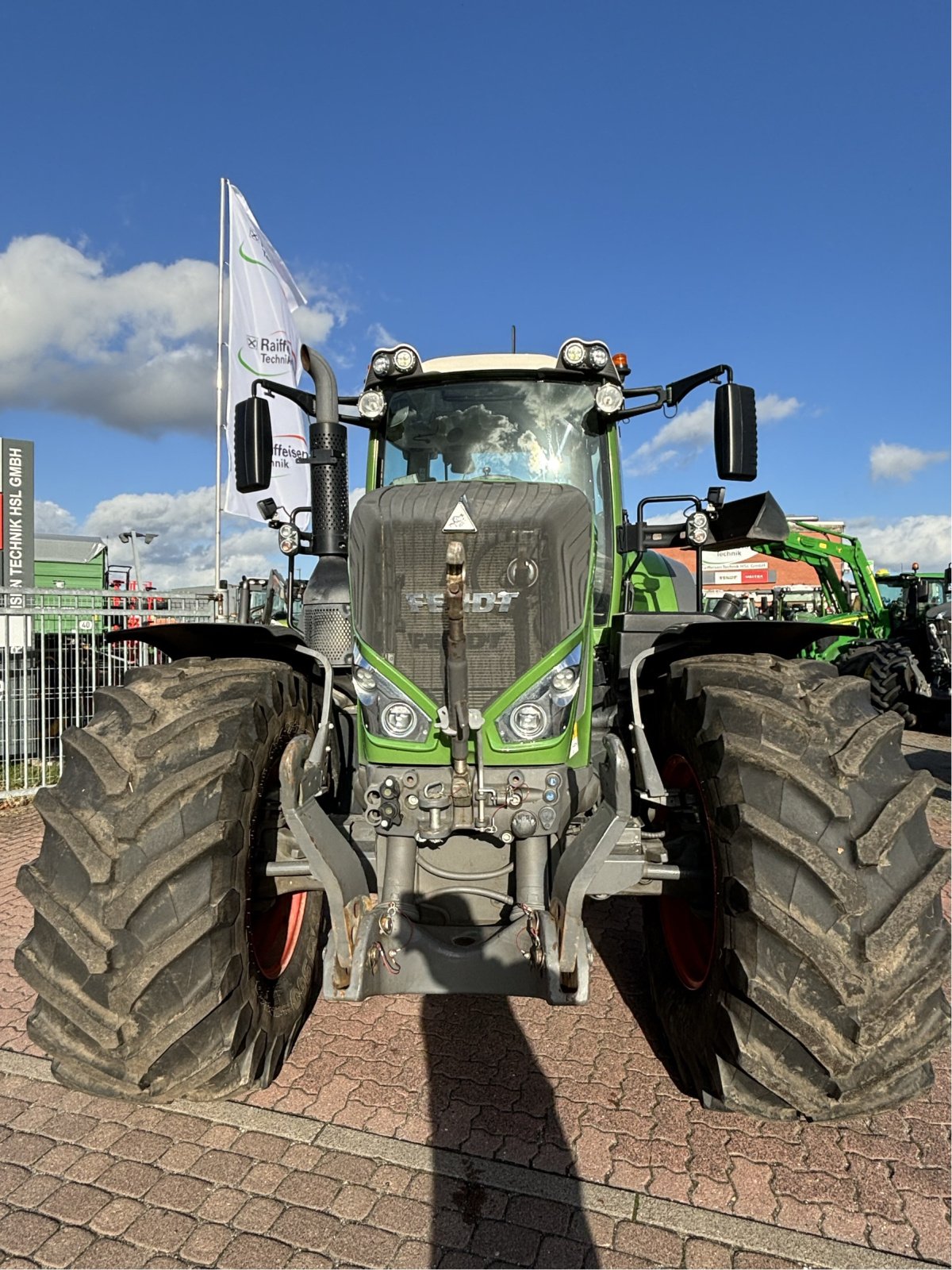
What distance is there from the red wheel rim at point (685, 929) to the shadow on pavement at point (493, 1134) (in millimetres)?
683

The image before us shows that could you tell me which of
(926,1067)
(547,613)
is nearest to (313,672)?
(547,613)

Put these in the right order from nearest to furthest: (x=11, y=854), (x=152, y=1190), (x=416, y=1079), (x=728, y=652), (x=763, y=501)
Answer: (x=152, y=1190), (x=416, y=1079), (x=728, y=652), (x=763, y=501), (x=11, y=854)

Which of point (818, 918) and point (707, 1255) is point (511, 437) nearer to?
point (818, 918)

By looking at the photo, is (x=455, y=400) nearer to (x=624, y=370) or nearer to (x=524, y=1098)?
(x=624, y=370)

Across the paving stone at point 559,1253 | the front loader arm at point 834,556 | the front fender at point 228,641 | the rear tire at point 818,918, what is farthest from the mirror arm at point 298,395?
the front loader arm at point 834,556

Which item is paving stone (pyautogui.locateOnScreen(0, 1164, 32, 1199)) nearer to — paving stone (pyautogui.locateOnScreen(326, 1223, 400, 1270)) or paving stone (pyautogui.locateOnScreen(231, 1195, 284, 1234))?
paving stone (pyautogui.locateOnScreen(231, 1195, 284, 1234))

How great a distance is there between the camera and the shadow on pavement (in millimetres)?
2240

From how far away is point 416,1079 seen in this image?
3035 mm

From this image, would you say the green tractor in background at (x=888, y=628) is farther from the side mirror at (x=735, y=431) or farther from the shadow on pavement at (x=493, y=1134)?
the shadow on pavement at (x=493, y=1134)

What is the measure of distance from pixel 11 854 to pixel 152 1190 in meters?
4.49

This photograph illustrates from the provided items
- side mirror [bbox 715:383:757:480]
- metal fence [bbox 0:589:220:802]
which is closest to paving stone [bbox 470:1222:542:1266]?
side mirror [bbox 715:383:757:480]

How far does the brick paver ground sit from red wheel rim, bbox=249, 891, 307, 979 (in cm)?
35

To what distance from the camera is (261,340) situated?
386 inches

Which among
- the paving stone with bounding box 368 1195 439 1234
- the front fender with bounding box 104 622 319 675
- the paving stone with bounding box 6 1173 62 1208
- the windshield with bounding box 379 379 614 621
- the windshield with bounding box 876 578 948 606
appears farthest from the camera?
the windshield with bounding box 876 578 948 606
